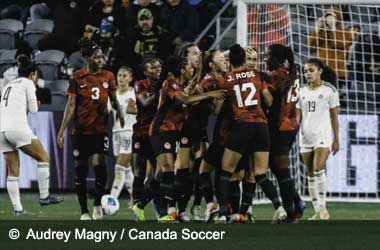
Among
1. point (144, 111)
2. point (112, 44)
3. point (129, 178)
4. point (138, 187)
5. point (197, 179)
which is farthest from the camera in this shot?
point (112, 44)

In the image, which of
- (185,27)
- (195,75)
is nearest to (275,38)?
(185,27)

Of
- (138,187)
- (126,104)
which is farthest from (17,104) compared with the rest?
(126,104)

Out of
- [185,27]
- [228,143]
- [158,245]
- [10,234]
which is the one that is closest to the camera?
[158,245]

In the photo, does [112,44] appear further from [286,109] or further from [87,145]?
[286,109]

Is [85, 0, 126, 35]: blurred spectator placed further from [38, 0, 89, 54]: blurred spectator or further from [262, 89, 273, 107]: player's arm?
[262, 89, 273, 107]: player's arm

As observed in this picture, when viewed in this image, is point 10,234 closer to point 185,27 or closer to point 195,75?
point 195,75

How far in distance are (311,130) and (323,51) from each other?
482 cm

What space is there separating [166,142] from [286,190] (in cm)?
144

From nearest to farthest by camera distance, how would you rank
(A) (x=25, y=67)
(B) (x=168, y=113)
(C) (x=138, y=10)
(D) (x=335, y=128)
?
(B) (x=168, y=113)
(D) (x=335, y=128)
(A) (x=25, y=67)
(C) (x=138, y=10)

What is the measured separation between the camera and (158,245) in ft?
35.1

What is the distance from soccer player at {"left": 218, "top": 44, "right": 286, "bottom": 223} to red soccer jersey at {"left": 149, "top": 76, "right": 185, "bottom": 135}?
71cm

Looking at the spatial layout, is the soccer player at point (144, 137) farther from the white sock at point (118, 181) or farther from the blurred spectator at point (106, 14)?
the blurred spectator at point (106, 14)

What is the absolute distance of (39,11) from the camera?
23.8 m

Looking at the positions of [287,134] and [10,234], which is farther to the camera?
[287,134]
